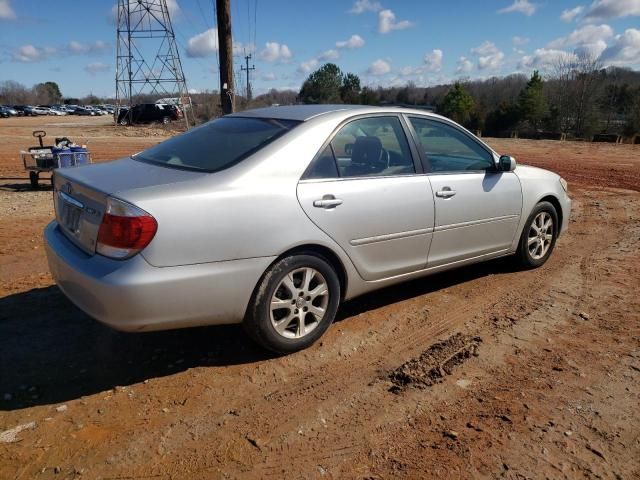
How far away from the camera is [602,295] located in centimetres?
487

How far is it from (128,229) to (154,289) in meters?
0.36

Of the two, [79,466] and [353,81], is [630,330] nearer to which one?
[79,466]

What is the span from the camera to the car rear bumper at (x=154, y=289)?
295 cm

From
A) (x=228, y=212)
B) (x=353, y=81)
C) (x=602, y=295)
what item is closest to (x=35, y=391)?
(x=228, y=212)

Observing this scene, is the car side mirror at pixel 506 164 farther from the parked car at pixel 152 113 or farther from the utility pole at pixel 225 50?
the parked car at pixel 152 113

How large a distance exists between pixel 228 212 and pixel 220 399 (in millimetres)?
1107

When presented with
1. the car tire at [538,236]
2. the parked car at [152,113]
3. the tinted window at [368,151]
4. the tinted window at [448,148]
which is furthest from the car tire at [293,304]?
the parked car at [152,113]

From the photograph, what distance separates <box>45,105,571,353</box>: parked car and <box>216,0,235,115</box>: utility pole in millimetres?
8482

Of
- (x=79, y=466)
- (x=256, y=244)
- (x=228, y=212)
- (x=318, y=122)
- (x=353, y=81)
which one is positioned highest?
(x=353, y=81)

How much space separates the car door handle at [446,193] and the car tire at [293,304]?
1.19 m

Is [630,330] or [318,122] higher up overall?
[318,122]

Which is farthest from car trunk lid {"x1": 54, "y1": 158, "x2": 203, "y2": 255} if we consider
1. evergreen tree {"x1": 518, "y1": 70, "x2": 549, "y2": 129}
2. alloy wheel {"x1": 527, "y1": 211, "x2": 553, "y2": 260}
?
evergreen tree {"x1": 518, "y1": 70, "x2": 549, "y2": 129}

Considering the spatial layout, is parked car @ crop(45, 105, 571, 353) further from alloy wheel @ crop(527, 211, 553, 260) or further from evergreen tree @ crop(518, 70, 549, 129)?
evergreen tree @ crop(518, 70, 549, 129)

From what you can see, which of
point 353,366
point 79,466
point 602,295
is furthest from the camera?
point 602,295
